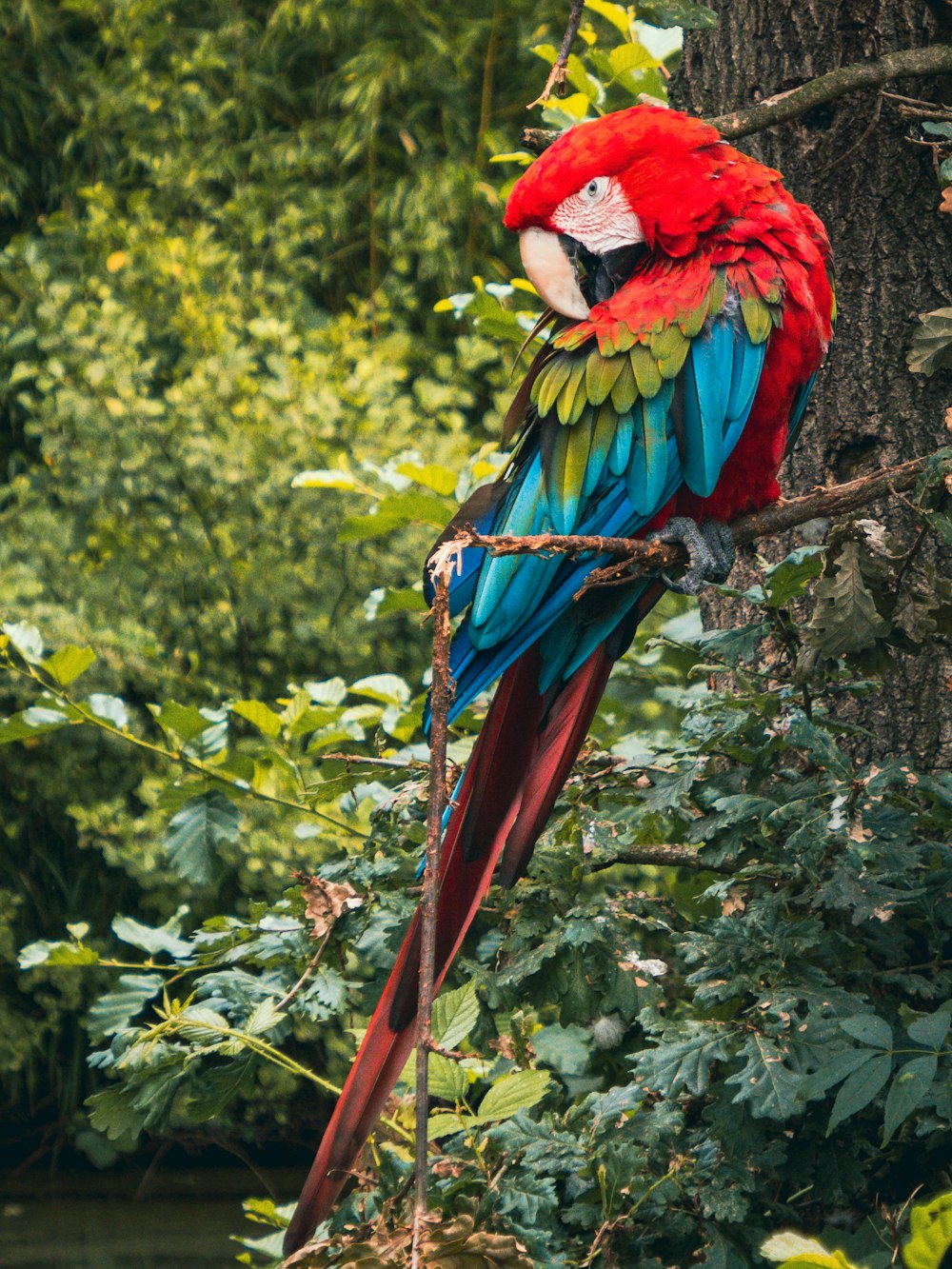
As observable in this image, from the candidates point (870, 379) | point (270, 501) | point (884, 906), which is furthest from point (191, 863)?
point (270, 501)

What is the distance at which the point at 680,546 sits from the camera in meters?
1.01

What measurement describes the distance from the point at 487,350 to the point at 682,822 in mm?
1269

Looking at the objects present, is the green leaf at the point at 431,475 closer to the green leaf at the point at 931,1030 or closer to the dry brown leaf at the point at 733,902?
the dry brown leaf at the point at 733,902

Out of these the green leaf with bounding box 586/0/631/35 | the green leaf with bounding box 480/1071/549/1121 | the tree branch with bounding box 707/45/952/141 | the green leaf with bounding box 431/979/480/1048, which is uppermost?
the green leaf with bounding box 586/0/631/35

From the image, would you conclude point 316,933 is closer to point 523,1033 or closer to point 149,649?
point 523,1033

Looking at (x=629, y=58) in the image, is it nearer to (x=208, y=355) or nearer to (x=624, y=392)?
(x=624, y=392)

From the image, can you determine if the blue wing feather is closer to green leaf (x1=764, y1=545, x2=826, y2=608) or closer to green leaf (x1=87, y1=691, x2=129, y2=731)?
green leaf (x1=764, y1=545, x2=826, y2=608)

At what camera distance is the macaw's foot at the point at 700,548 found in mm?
976

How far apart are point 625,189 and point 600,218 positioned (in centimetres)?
3

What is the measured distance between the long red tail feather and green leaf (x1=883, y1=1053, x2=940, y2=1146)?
0.27m

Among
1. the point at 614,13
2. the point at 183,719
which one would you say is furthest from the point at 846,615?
the point at 614,13

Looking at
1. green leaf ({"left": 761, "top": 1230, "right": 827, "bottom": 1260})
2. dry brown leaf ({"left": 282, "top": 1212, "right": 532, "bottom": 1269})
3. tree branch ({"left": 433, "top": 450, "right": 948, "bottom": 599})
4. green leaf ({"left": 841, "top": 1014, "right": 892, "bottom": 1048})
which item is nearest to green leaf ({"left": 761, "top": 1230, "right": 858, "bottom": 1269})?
green leaf ({"left": 761, "top": 1230, "right": 827, "bottom": 1260})

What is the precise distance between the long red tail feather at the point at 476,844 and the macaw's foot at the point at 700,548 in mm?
90

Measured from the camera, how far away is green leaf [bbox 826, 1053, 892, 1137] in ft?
2.39
